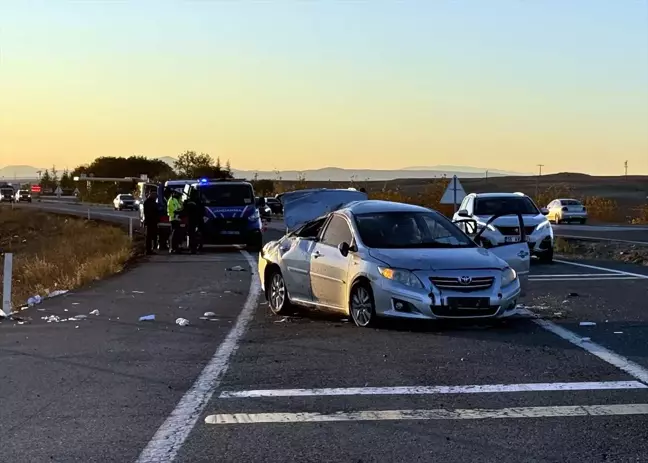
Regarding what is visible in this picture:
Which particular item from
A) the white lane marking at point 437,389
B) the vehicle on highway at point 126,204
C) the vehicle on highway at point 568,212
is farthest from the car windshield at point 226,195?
the vehicle on highway at point 126,204

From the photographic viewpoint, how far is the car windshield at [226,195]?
27.9 m

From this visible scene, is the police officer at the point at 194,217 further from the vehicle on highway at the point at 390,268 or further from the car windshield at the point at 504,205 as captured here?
the vehicle on highway at the point at 390,268

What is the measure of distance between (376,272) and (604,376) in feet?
11.0

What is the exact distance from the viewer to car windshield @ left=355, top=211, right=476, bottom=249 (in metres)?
11.6

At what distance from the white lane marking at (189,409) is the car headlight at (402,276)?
1868 mm

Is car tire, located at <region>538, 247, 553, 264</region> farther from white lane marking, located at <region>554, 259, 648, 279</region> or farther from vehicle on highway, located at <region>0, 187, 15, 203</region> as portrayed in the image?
vehicle on highway, located at <region>0, 187, 15, 203</region>

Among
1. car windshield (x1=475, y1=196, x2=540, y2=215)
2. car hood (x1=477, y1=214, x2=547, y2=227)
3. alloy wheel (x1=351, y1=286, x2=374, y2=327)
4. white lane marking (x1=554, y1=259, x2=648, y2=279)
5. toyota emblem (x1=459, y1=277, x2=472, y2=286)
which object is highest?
car windshield (x1=475, y1=196, x2=540, y2=215)

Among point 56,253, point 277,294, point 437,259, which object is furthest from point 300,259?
point 56,253

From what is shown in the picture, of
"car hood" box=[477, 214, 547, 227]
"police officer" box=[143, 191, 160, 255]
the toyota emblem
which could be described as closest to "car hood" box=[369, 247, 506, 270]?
the toyota emblem

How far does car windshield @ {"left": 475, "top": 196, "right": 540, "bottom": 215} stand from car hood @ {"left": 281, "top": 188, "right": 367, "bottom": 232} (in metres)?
4.13

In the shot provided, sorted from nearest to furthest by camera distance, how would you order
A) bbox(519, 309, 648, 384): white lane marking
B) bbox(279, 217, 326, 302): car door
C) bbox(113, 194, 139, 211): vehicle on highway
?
bbox(519, 309, 648, 384): white lane marking
bbox(279, 217, 326, 302): car door
bbox(113, 194, 139, 211): vehicle on highway

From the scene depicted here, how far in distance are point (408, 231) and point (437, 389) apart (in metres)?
4.31

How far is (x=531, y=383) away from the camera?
7969 millimetres

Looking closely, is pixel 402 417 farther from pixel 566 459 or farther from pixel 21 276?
pixel 21 276
